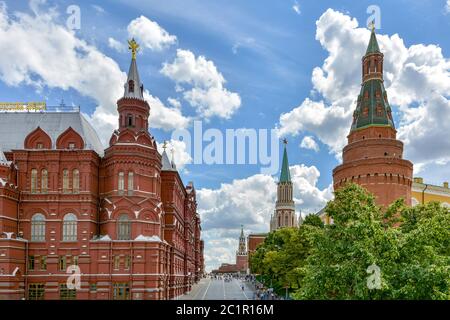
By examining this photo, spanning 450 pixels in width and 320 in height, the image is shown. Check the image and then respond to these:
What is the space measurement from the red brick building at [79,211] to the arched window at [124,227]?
113 mm

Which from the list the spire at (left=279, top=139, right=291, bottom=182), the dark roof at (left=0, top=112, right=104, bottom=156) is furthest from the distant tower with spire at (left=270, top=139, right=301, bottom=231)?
the dark roof at (left=0, top=112, right=104, bottom=156)

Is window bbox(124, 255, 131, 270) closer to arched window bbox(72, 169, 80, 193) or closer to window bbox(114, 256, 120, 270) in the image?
window bbox(114, 256, 120, 270)

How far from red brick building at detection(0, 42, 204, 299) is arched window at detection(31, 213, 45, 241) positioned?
105mm

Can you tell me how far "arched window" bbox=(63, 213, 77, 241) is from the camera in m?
54.5

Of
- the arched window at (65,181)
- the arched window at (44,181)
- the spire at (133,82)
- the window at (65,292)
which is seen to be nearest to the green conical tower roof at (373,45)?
the spire at (133,82)

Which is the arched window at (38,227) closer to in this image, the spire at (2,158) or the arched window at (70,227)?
the arched window at (70,227)

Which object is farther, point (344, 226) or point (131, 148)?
point (131, 148)

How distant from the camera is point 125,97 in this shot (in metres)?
59.5

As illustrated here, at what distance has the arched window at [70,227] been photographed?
179 feet

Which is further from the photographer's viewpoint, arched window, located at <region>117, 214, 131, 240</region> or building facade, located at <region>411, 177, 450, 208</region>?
building facade, located at <region>411, 177, 450, 208</region>

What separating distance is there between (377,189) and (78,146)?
40.0 metres

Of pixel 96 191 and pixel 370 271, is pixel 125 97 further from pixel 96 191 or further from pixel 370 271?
pixel 370 271
